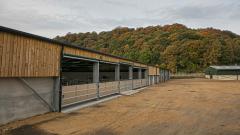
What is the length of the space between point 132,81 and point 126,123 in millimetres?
16751

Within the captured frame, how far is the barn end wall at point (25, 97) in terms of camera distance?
8445 millimetres

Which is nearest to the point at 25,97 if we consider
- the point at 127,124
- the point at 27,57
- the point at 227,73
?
the point at 27,57

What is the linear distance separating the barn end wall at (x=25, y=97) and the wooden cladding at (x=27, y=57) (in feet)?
1.33

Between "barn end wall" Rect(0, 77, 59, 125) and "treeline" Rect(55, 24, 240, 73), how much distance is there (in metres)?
69.1

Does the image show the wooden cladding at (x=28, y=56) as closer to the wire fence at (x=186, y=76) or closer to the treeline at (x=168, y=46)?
the wire fence at (x=186, y=76)

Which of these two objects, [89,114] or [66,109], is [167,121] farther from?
[66,109]

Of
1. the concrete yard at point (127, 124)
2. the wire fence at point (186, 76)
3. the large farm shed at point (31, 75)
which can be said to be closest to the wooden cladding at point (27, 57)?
the large farm shed at point (31, 75)

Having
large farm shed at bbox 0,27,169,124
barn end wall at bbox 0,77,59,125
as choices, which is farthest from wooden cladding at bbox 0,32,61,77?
barn end wall at bbox 0,77,59,125

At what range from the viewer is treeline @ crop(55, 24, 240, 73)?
254ft

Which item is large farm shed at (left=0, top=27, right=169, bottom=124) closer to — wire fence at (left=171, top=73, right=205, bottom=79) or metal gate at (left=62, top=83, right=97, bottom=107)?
metal gate at (left=62, top=83, right=97, bottom=107)

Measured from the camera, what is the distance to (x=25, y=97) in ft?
31.1

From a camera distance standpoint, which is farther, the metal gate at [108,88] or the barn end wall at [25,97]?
the metal gate at [108,88]

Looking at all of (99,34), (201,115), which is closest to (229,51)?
(99,34)

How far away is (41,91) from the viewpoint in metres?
10.5
